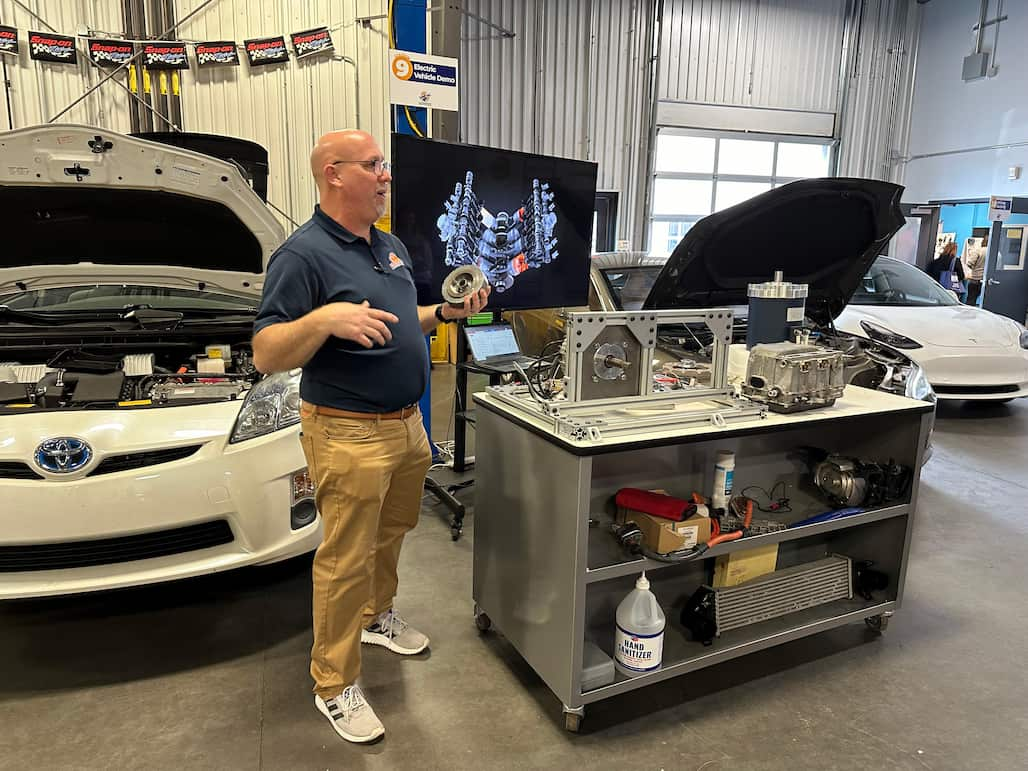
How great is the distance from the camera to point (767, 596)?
227cm

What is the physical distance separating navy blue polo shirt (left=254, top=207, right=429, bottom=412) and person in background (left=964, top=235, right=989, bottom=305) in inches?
371

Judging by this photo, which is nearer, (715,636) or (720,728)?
(720,728)

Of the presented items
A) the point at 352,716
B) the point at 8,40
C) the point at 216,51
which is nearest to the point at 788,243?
the point at 352,716

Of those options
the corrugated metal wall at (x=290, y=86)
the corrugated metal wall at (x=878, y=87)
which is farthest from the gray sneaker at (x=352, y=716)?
the corrugated metal wall at (x=878, y=87)

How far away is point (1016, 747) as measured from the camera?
188 cm

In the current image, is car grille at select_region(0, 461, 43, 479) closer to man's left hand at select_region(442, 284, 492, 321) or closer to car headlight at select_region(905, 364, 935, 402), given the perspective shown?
man's left hand at select_region(442, 284, 492, 321)

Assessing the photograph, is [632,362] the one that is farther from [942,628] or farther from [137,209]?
[137,209]

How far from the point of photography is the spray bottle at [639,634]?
191 cm

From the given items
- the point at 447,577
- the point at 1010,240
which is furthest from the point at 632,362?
the point at 1010,240

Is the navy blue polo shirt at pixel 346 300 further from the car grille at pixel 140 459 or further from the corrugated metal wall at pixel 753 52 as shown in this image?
the corrugated metal wall at pixel 753 52

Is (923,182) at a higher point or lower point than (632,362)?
higher

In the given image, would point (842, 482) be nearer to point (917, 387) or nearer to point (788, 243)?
point (788, 243)

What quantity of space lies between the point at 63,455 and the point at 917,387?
352 cm

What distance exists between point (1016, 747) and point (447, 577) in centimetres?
188
